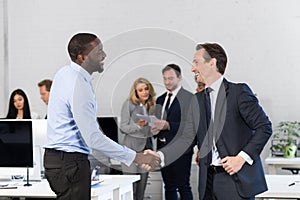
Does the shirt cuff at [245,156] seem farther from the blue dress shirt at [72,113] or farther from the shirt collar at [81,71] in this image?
the shirt collar at [81,71]

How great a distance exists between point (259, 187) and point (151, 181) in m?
3.84

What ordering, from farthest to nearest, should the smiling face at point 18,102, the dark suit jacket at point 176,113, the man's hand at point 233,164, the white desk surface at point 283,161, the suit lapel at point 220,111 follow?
the smiling face at point 18,102
the white desk surface at point 283,161
the dark suit jacket at point 176,113
the suit lapel at point 220,111
the man's hand at point 233,164

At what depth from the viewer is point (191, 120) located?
3.61m

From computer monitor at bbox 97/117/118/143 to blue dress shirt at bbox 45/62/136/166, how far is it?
3.12 m

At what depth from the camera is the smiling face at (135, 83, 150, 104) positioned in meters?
6.00

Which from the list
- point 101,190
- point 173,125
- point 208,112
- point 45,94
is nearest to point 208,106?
point 208,112

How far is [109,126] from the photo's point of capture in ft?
22.1

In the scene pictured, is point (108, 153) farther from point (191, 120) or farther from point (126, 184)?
point (126, 184)

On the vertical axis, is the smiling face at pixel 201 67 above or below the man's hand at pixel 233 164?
above

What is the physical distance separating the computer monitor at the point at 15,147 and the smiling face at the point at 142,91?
178cm

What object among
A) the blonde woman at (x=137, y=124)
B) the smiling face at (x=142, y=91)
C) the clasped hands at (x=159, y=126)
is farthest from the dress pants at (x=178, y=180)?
the smiling face at (x=142, y=91)

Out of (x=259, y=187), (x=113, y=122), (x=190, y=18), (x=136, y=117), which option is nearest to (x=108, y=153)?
(x=259, y=187)

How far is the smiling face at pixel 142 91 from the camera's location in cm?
600

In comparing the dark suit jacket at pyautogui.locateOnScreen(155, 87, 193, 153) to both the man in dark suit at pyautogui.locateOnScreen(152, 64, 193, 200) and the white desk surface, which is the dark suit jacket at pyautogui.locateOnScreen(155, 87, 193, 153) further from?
the white desk surface
